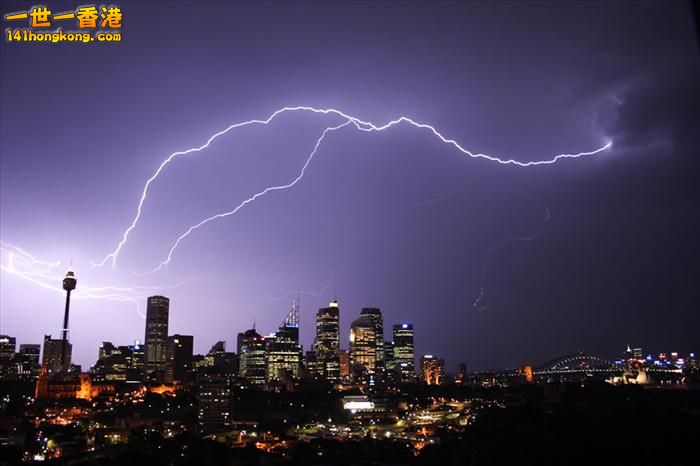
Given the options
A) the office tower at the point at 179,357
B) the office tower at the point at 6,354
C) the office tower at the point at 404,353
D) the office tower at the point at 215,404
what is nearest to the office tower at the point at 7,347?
the office tower at the point at 6,354

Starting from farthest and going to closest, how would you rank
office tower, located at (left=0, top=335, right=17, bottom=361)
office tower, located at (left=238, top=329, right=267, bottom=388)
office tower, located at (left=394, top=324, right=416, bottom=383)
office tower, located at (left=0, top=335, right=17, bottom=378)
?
1. office tower, located at (left=394, top=324, right=416, bottom=383)
2. office tower, located at (left=238, top=329, right=267, bottom=388)
3. office tower, located at (left=0, top=335, right=17, bottom=361)
4. office tower, located at (left=0, top=335, right=17, bottom=378)

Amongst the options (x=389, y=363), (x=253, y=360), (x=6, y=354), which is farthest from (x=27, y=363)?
(x=389, y=363)

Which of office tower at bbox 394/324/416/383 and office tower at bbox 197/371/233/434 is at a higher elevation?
office tower at bbox 394/324/416/383

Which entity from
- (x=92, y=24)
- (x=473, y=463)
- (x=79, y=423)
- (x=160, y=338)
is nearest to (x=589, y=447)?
(x=473, y=463)

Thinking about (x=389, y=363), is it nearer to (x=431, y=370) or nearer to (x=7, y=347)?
(x=431, y=370)

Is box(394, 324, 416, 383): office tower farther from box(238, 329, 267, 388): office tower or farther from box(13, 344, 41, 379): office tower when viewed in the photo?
box(13, 344, 41, 379): office tower

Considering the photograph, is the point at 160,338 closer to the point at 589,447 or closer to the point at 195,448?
the point at 195,448

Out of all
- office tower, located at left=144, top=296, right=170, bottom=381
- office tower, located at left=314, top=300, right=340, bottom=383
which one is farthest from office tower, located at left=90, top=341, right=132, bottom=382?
office tower, located at left=314, top=300, right=340, bottom=383
